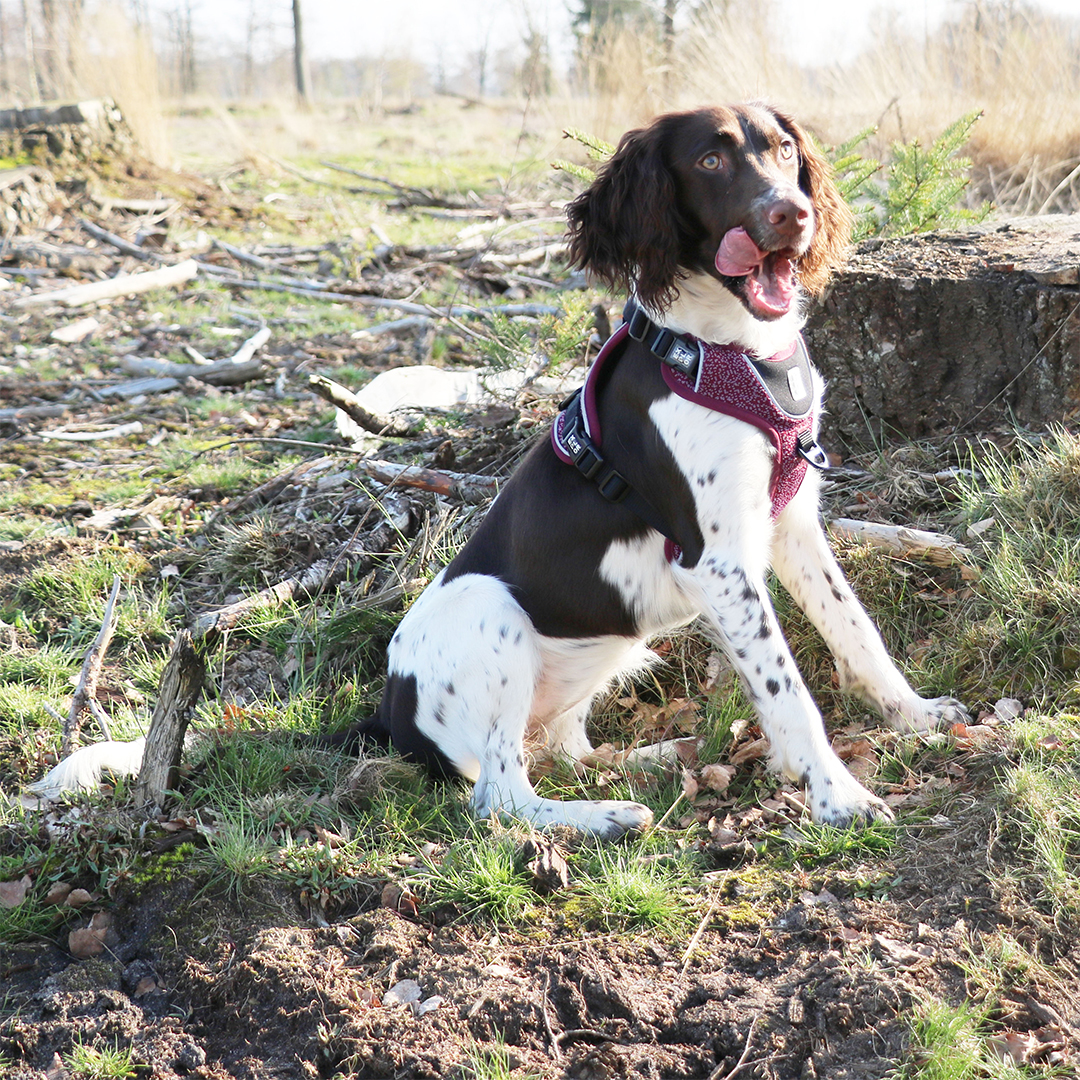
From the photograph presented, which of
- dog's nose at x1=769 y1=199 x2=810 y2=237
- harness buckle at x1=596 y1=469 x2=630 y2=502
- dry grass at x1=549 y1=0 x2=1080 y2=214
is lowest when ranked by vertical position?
harness buckle at x1=596 y1=469 x2=630 y2=502

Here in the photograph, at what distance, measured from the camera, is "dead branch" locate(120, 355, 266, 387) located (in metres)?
6.97

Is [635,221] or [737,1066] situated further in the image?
[635,221]

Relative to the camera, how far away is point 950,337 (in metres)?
3.85

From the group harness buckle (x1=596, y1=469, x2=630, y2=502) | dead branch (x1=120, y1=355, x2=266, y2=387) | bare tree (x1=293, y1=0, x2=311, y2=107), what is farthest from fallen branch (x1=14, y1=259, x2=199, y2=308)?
bare tree (x1=293, y1=0, x2=311, y2=107)

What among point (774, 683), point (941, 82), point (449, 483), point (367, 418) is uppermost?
point (941, 82)

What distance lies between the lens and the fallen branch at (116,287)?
8930mm

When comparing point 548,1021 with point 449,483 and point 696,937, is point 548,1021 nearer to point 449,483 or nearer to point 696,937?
point 696,937

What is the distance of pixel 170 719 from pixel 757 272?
1.98 m

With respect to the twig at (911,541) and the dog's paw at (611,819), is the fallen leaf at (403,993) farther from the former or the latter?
the twig at (911,541)

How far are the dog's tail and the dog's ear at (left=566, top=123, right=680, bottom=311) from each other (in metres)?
1.55

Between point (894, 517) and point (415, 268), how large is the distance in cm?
695

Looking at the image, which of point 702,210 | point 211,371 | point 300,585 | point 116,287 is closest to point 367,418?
point 300,585

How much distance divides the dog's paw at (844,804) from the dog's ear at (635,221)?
1.35 meters

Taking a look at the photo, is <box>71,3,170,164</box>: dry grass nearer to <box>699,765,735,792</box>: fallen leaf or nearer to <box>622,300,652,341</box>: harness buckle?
<box>622,300,652,341</box>: harness buckle
